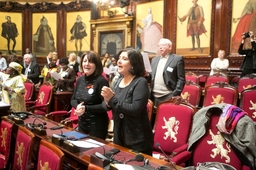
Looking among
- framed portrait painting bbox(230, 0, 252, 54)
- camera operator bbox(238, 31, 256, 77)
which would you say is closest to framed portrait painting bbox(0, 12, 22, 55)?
framed portrait painting bbox(230, 0, 252, 54)

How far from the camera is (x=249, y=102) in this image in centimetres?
348

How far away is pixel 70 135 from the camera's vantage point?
2.11 metres

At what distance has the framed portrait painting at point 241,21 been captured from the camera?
6.86m

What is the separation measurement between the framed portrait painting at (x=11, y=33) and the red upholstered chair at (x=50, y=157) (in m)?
11.5

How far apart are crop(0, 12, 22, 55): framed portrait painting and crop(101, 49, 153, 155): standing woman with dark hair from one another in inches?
451

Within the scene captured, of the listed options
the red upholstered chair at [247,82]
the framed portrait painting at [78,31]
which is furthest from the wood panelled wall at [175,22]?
the red upholstered chair at [247,82]

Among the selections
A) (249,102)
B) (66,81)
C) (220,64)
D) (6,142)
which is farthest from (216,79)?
(6,142)

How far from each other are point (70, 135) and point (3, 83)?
84.7 inches

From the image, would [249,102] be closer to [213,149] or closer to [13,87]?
[213,149]

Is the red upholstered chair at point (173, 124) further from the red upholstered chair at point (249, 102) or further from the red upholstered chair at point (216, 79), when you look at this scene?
the red upholstered chair at point (216, 79)

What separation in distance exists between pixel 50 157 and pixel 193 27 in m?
7.26

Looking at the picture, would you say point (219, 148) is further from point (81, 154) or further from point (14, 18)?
point (14, 18)

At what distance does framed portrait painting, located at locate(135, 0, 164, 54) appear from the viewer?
350 inches

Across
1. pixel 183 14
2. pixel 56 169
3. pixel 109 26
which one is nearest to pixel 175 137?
pixel 56 169
